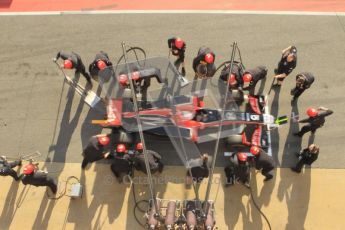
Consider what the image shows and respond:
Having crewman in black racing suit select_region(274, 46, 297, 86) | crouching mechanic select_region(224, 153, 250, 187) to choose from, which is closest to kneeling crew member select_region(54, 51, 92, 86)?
crouching mechanic select_region(224, 153, 250, 187)

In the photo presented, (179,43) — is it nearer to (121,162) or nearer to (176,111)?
(176,111)

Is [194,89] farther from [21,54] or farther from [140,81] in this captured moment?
[21,54]

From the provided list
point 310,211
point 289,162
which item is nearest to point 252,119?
point 289,162

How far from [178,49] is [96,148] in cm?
350

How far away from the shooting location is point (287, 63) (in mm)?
8875

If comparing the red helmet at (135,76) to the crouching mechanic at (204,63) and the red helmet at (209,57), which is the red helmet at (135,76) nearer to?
the crouching mechanic at (204,63)

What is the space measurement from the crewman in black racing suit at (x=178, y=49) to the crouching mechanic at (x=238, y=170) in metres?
3.21

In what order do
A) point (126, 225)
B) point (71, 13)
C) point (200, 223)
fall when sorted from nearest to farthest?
point (200, 223)
point (126, 225)
point (71, 13)

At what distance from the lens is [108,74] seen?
28.4ft

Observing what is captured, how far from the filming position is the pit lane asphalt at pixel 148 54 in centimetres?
894

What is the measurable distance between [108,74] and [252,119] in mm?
3821

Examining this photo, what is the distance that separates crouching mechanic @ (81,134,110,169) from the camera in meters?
7.59

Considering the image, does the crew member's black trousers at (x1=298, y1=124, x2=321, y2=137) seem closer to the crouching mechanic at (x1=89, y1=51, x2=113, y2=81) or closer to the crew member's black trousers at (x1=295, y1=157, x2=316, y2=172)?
the crew member's black trousers at (x1=295, y1=157, x2=316, y2=172)

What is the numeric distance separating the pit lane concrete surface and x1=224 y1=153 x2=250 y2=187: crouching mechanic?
25cm
